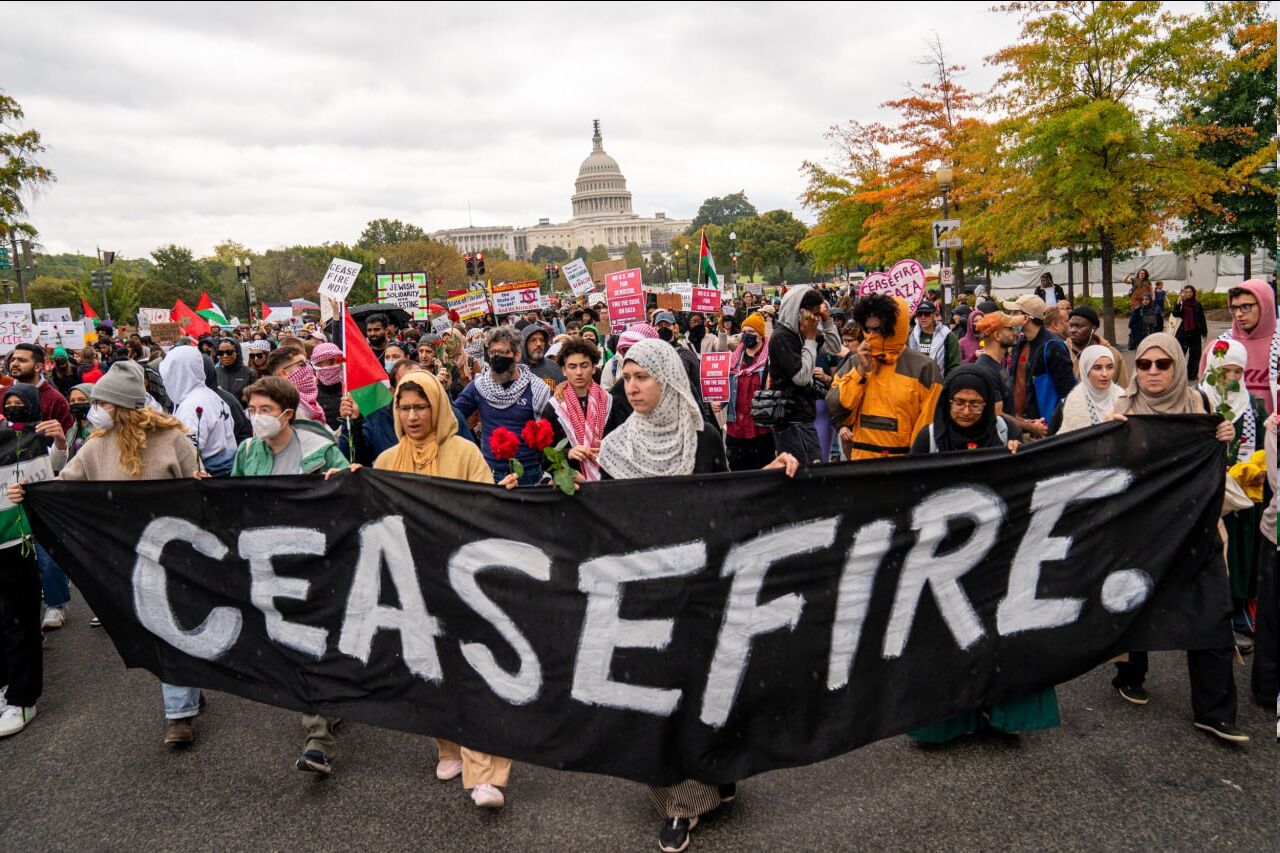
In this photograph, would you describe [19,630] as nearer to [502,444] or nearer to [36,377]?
[36,377]

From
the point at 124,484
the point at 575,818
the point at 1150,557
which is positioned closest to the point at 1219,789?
the point at 1150,557

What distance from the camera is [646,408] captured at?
3.77 meters

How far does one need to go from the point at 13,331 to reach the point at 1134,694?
50.6 ft

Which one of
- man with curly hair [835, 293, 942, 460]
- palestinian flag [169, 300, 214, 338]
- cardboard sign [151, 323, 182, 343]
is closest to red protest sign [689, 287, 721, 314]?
man with curly hair [835, 293, 942, 460]

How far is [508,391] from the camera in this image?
233 inches

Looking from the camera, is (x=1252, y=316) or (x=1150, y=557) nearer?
(x=1150, y=557)

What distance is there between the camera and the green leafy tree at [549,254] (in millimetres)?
165500

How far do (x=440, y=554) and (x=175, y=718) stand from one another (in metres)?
1.91

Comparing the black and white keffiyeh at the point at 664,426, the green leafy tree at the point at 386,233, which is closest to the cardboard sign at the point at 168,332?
the black and white keffiyeh at the point at 664,426

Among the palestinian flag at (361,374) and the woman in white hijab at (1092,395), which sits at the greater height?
the palestinian flag at (361,374)

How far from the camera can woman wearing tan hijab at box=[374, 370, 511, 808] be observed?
3803mm

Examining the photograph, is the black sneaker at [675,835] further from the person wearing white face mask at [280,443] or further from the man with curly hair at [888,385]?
the man with curly hair at [888,385]

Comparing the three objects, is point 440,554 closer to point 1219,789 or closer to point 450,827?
point 450,827

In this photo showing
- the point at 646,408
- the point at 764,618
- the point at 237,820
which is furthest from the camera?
the point at 646,408
